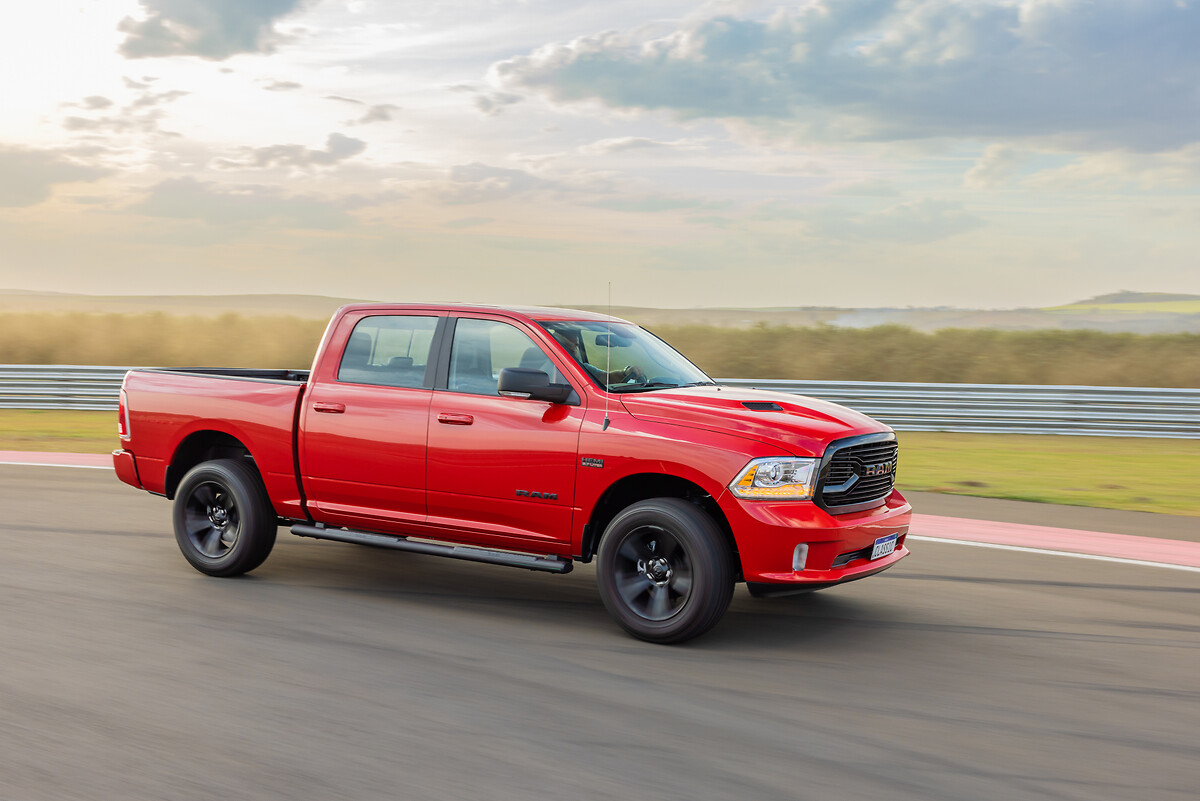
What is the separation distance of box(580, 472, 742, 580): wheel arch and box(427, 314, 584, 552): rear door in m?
0.15

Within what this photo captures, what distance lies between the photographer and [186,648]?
572 centimetres

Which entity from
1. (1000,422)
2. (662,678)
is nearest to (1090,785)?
(662,678)

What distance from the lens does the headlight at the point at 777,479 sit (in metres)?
5.70

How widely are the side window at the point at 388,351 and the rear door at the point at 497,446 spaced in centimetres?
20

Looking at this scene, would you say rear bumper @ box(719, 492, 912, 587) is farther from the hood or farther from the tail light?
the tail light

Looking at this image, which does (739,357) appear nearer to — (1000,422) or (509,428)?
(1000,422)

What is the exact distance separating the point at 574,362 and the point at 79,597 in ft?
11.2

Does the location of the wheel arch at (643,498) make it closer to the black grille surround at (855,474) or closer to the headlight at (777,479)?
the headlight at (777,479)

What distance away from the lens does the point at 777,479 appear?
572 cm

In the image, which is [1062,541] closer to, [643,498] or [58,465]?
[643,498]

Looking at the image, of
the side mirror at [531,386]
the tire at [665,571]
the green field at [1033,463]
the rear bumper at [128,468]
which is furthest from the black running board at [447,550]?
the green field at [1033,463]

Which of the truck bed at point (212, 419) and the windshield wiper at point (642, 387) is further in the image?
the truck bed at point (212, 419)

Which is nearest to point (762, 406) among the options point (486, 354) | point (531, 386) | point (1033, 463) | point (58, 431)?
point (531, 386)

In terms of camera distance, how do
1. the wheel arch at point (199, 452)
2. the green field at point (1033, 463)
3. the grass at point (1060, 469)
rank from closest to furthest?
the wheel arch at point (199, 452) → the grass at point (1060, 469) → the green field at point (1033, 463)
